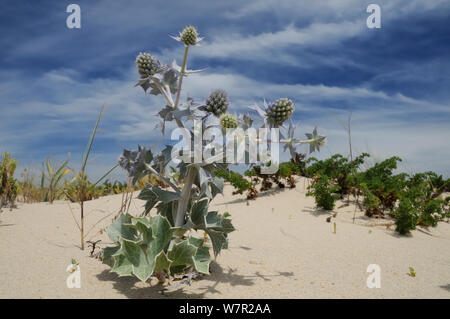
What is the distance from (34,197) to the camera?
7191mm

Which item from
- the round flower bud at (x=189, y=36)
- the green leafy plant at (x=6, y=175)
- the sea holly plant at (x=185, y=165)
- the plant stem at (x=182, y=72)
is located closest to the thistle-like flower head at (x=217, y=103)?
the sea holly plant at (x=185, y=165)

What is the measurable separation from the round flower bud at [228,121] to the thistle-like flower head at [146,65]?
745 millimetres

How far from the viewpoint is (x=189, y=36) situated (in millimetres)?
2799

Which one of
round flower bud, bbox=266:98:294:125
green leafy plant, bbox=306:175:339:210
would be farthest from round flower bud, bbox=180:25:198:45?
green leafy plant, bbox=306:175:339:210

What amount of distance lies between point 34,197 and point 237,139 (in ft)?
21.0

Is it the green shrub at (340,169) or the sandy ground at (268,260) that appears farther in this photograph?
the green shrub at (340,169)

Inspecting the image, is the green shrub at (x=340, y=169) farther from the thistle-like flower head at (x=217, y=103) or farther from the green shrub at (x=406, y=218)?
the thistle-like flower head at (x=217, y=103)

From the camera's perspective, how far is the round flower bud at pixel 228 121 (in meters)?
2.53

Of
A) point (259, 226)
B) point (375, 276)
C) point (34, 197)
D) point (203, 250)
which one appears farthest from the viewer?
point (34, 197)

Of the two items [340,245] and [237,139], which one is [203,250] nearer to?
[237,139]

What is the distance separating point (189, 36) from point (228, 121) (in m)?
0.84

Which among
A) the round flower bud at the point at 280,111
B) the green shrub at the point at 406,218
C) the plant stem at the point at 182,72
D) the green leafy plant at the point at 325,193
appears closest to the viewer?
the plant stem at the point at 182,72

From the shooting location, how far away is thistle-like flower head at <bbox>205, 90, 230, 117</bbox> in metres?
2.67
